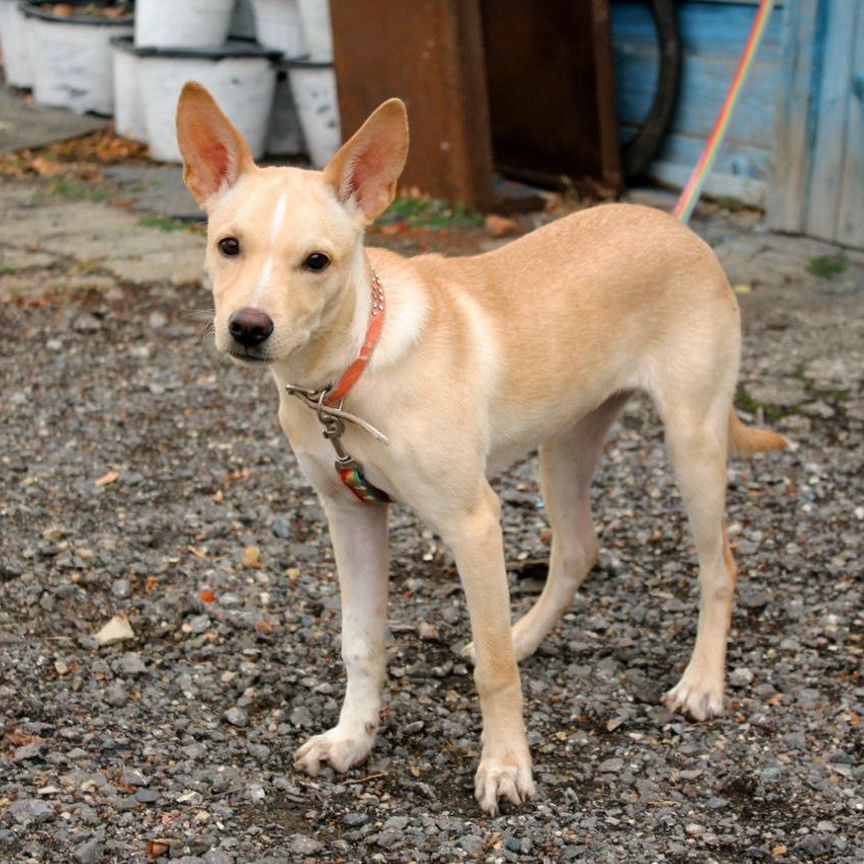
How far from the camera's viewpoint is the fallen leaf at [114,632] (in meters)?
4.24

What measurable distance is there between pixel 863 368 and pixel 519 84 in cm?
360

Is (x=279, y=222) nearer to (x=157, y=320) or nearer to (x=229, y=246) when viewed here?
(x=229, y=246)

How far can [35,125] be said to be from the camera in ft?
34.5

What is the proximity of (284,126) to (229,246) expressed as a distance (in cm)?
699

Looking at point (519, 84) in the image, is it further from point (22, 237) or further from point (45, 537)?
point (45, 537)

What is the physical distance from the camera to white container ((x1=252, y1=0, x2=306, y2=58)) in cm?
977

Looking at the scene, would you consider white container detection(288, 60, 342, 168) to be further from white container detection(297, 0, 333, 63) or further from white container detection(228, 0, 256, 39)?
white container detection(228, 0, 256, 39)

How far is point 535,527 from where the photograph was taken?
16.9ft

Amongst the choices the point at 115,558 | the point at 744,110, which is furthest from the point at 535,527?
the point at 744,110

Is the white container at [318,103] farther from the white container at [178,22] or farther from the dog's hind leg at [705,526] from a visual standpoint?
the dog's hind leg at [705,526]

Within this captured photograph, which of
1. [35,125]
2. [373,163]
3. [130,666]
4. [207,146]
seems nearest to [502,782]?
[130,666]

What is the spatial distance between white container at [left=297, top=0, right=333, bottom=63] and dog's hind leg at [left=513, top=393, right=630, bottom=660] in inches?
225

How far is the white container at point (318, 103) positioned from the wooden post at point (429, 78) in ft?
2.54

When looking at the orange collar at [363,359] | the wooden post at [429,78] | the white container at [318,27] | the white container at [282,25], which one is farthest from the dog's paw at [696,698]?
the white container at [282,25]
